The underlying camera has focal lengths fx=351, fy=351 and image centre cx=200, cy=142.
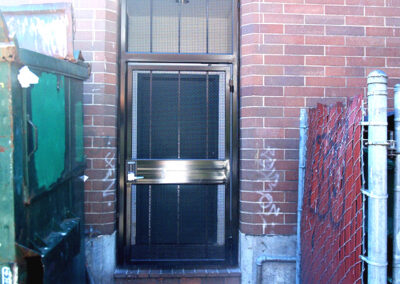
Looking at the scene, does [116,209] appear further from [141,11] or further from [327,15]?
[327,15]

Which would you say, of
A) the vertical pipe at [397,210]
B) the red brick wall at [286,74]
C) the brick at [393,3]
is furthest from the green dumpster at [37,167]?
the brick at [393,3]

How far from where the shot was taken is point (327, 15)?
140 inches

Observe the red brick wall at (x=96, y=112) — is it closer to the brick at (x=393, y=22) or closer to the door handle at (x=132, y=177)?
the door handle at (x=132, y=177)

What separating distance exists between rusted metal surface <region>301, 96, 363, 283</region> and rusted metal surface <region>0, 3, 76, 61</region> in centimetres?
188

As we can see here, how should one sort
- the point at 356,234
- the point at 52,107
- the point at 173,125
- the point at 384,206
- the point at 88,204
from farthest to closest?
the point at 173,125
the point at 88,204
the point at 52,107
the point at 356,234
the point at 384,206

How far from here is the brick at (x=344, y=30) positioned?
3568 millimetres

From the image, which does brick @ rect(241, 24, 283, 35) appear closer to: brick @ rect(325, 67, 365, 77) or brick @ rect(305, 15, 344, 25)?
brick @ rect(305, 15, 344, 25)

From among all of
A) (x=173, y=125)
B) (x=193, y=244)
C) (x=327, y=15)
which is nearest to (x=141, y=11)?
(x=173, y=125)

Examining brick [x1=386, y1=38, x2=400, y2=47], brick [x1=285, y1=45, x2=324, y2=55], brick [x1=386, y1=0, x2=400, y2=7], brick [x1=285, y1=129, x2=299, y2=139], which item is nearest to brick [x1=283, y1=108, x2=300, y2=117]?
brick [x1=285, y1=129, x2=299, y2=139]

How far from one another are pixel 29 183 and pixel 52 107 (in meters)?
0.53

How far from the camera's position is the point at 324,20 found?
3561 millimetres

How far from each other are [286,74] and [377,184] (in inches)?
75.0

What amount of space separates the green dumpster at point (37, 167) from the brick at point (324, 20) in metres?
2.29

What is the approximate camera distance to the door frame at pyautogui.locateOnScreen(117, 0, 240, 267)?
3.62 meters
